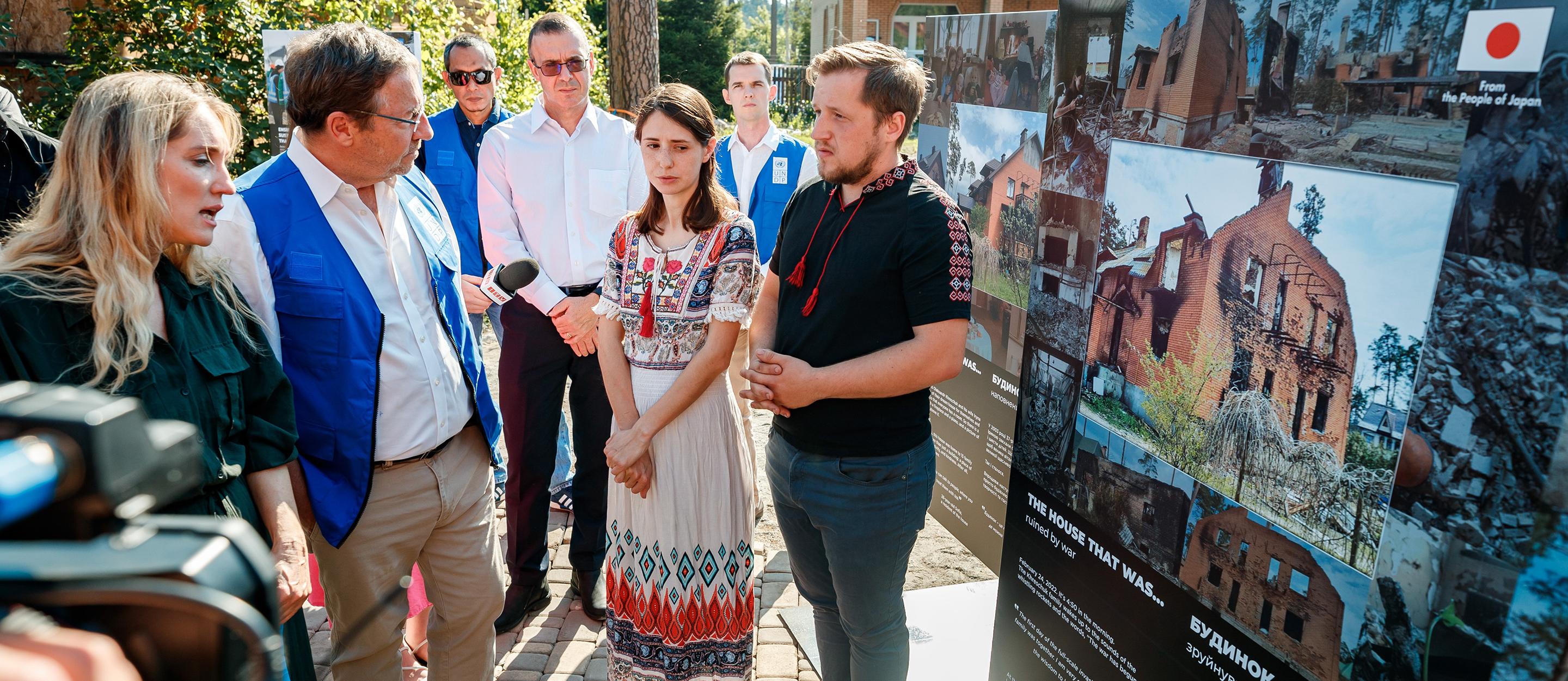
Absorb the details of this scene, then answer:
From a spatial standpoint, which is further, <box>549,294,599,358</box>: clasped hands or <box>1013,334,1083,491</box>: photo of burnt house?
<box>549,294,599,358</box>: clasped hands

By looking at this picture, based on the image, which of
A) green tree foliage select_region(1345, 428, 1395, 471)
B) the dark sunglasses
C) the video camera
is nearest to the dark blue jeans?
green tree foliage select_region(1345, 428, 1395, 471)

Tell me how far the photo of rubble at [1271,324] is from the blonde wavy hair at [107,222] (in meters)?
2.14

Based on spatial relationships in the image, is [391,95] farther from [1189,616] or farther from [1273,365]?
[1189,616]

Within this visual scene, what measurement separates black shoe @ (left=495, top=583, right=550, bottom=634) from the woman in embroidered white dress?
0.92 meters

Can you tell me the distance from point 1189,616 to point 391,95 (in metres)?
2.30

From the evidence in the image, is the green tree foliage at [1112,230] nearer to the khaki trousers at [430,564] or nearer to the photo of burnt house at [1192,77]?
the photo of burnt house at [1192,77]

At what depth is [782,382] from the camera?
2.37 metres

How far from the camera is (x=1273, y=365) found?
181 centimetres

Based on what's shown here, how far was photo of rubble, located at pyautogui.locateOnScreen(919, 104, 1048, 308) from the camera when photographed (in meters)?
3.31

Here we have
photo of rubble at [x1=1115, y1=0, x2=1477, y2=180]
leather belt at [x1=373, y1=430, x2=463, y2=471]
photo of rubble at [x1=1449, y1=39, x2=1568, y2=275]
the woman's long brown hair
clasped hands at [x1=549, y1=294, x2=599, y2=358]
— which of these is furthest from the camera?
clasped hands at [x1=549, y1=294, x2=599, y2=358]

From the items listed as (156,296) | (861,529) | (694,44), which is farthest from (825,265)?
(694,44)

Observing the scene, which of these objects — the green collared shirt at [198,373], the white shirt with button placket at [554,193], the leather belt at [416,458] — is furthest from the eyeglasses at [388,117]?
the white shirt with button placket at [554,193]

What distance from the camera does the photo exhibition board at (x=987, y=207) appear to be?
3328mm

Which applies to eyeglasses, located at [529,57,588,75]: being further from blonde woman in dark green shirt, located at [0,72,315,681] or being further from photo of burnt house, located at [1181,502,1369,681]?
photo of burnt house, located at [1181,502,1369,681]
